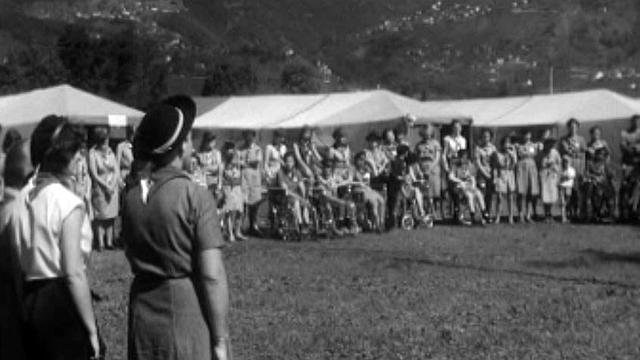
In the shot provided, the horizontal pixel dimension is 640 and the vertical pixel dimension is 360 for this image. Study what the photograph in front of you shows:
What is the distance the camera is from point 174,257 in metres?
5.77

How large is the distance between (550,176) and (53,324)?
19.6 metres

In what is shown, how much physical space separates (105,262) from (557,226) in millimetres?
9040

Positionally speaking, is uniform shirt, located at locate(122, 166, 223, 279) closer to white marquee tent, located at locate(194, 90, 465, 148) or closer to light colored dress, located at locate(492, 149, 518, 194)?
light colored dress, located at locate(492, 149, 518, 194)

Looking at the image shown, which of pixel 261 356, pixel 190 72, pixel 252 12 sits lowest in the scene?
pixel 261 356

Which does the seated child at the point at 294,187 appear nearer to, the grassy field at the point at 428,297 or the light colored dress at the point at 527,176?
the grassy field at the point at 428,297

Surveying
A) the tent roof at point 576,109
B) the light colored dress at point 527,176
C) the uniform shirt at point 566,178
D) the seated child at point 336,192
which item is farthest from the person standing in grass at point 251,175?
the tent roof at point 576,109

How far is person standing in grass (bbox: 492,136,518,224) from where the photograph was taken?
24875 mm

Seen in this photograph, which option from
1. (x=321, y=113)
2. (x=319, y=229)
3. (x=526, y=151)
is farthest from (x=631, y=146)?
(x=321, y=113)

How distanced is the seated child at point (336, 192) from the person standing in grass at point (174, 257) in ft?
54.3

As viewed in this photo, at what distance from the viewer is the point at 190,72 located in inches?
3115

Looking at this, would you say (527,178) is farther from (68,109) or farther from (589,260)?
(68,109)

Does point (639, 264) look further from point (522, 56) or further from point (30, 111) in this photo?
point (522, 56)

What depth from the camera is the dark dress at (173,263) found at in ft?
18.8

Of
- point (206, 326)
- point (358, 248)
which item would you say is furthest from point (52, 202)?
point (358, 248)
